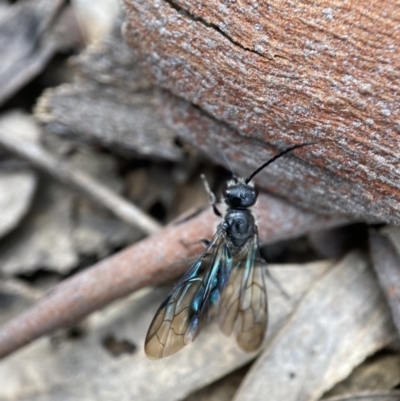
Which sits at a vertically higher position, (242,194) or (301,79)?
(301,79)

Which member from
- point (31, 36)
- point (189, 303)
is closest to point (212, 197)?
point (189, 303)

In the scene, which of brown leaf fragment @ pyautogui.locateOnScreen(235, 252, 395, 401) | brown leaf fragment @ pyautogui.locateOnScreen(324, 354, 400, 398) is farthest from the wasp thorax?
brown leaf fragment @ pyautogui.locateOnScreen(324, 354, 400, 398)

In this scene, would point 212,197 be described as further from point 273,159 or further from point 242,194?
point 273,159

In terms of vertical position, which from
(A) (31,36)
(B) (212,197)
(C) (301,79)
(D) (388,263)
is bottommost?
(B) (212,197)

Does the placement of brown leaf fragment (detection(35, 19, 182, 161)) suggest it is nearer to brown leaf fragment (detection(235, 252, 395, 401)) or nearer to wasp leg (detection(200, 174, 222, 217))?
wasp leg (detection(200, 174, 222, 217))

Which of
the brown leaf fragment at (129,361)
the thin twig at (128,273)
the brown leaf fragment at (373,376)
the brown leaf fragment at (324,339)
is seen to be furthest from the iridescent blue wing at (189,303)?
the brown leaf fragment at (373,376)

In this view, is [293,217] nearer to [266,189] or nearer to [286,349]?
[266,189]

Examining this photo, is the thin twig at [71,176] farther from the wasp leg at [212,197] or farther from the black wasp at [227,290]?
the black wasp at [227,290]
